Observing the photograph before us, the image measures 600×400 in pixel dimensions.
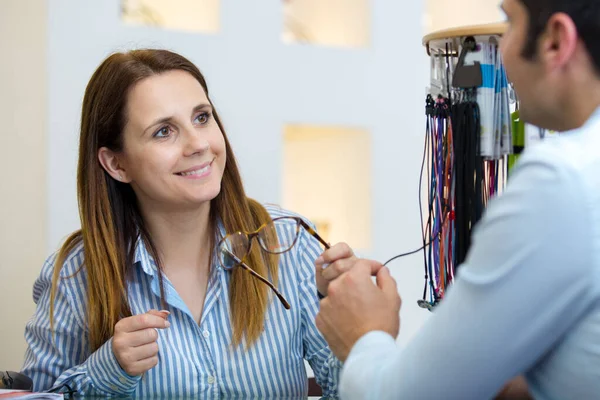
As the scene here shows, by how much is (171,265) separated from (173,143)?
33cm

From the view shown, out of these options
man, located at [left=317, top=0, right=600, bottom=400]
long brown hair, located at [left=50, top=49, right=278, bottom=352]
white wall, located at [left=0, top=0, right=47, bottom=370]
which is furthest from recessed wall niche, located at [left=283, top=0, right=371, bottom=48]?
man, located at [left=317, top=0, right=600, bottom=400]

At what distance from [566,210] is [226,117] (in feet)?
9.18

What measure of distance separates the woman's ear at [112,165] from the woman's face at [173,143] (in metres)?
0.05

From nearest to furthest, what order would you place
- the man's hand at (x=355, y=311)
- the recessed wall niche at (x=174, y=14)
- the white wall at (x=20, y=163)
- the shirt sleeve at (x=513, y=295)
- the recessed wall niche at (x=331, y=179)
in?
the shirt sleeve at (x=513, y=295) → the man's hand at (x=355, y=311) → the white wall at (x=20, y=163) → the recessed wall niche at (x=174, y=14) → the recessed wall niche at (x=331, y=179)

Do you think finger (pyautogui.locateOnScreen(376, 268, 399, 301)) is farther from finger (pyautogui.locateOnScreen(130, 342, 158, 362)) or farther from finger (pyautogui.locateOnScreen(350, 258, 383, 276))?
finger (pyautogui.locateOnScreen(130, 342, 158, 362))

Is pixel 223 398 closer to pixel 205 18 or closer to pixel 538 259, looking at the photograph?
pixel 538 259

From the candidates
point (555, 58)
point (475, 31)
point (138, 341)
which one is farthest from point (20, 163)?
point (555, 58)

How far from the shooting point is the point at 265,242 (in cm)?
195

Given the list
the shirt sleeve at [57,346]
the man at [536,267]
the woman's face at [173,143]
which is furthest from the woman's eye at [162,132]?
the man at [536,267]

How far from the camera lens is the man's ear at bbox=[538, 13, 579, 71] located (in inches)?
34.6

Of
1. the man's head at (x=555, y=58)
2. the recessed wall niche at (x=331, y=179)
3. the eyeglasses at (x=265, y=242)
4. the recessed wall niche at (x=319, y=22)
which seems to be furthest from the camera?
the recessed wall niche at (x=319, y=22)

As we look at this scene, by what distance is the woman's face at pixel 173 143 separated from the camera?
74.6 inches

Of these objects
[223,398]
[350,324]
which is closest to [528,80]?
[350,324]

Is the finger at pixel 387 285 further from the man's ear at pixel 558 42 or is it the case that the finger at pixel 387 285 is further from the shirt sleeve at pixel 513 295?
the man's ear at pixel 558 42
